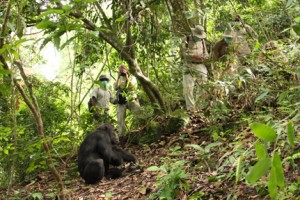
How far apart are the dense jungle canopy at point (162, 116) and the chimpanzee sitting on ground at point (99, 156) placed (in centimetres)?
19

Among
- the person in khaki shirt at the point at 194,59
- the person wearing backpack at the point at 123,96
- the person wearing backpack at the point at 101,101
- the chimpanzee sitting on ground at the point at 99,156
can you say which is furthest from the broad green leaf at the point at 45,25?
the person wearing backpack at the point at 101,101

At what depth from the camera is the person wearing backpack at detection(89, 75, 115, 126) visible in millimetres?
8547

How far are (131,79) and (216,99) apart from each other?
3210 mm

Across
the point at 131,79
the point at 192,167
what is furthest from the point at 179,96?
the point at 192,167

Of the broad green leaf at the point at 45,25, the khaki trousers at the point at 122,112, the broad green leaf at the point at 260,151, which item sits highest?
the broad green leaf at the point at 45,25

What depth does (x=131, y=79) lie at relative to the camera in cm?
882

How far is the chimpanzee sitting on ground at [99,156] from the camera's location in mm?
6227

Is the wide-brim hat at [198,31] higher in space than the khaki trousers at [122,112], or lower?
higher

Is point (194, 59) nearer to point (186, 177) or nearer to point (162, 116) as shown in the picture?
point (162, 116)

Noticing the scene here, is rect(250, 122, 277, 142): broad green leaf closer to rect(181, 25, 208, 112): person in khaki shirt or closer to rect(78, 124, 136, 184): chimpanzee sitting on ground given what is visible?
rect(78, 124, 136, 184): chimpanzee sitting on ground

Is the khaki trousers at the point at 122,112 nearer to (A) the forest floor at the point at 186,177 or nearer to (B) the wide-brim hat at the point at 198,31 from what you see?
(A) the forest floor at the point at 186,177

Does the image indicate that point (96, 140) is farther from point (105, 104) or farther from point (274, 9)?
point (274, 9)

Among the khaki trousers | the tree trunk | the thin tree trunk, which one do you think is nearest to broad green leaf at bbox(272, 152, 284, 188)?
the thin tree trunk

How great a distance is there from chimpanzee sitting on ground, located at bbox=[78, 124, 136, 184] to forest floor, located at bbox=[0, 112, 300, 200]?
18 centimetres
